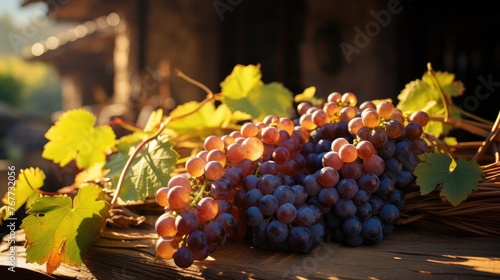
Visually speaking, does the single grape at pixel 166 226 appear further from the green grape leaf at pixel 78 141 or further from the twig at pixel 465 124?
the twig at pixel 465 124

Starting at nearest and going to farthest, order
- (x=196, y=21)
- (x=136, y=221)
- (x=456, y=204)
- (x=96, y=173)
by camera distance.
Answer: (x=456, y=204)
(x=136, y=221)
(x=96, y=173)
(x=196, y=21)

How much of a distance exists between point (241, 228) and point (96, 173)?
47 centimetres

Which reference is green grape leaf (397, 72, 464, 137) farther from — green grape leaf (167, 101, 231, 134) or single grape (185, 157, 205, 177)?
single grape (185, 157, 205, 177)

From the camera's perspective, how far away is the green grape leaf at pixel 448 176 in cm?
83

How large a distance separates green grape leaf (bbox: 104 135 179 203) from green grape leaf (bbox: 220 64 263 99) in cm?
24

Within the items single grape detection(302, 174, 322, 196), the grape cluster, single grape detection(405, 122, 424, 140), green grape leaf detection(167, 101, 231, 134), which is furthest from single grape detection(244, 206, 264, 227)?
green grape leaf detection(167, 101, 231, 134)

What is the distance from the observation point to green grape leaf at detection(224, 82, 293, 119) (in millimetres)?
1171

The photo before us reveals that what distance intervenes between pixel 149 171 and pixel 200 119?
299 mm

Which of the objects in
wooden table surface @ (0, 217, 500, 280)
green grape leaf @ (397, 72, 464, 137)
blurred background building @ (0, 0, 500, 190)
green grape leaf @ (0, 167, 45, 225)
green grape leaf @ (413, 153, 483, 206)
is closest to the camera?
wooden table surface @ (0, 217, 500, 280)

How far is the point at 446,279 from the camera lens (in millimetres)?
691

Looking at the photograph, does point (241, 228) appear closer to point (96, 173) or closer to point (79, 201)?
point (79, 201)

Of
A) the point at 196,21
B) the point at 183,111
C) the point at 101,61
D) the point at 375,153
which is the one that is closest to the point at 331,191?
the point at 375,153

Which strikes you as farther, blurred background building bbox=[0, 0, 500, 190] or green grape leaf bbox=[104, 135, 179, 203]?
blurred background building bbox=[0, 0, 500, 190]

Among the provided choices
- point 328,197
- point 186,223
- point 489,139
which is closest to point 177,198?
point 186,223
